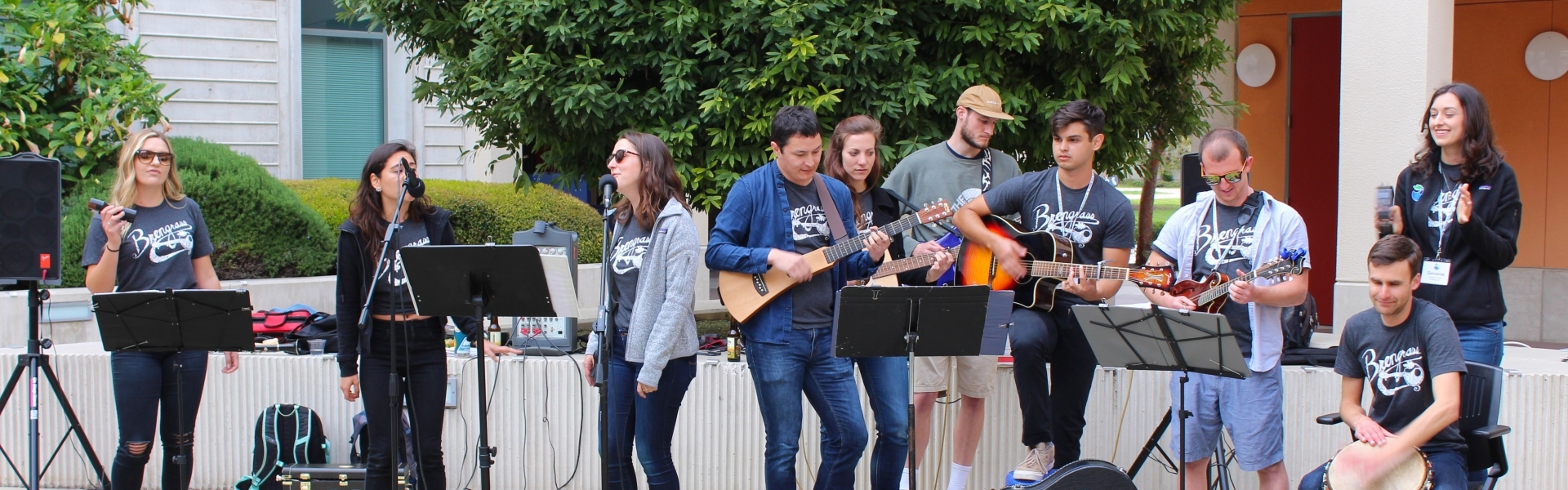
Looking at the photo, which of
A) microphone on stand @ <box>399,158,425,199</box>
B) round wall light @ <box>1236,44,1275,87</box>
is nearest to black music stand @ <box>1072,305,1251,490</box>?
microphone on stand @ <box>399,158,425,199</box>

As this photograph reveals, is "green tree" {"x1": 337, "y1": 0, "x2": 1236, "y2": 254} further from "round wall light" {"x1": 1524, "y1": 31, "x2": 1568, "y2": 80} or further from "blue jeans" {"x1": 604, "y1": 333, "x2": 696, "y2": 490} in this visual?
"round wall light" {"x1": 1524, "y1": 31, "x2": 1568, "y2": 80}

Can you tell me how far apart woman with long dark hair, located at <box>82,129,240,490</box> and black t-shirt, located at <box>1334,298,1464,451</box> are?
491 centimetres

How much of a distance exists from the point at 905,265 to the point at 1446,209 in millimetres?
2186

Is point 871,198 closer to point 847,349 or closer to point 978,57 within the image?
point 847,349

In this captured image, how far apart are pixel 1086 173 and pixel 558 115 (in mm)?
3514

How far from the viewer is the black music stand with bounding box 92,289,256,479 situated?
16.9 ft

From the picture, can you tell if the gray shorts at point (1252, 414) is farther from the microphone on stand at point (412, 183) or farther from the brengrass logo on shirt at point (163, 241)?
the brengrass logo on shirt at point (163, 241)

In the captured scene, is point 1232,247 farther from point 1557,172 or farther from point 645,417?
point 1557,172

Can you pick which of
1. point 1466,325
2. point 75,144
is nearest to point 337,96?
point 75,144

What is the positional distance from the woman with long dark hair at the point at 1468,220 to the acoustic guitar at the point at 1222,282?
53 centimetres

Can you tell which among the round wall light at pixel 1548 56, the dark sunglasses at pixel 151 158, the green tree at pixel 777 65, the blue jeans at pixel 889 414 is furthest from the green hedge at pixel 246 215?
the round wall light at pixel 1548 56

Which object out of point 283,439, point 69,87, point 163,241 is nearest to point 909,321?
point 163,241

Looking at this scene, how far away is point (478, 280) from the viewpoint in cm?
479

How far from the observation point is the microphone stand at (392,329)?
4.95 metres
